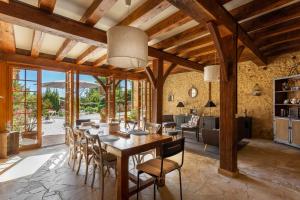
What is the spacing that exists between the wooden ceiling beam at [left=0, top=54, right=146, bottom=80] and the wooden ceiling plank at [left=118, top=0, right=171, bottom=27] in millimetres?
3024

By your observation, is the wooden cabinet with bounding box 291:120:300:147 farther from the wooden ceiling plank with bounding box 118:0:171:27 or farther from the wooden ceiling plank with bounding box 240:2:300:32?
the wooden ceiling plank with bounding box 118:0:171:27

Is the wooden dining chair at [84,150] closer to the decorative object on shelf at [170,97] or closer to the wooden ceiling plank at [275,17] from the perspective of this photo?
the wooden ceiling plank at [275,17]

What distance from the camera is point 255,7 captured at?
2684 millimetres

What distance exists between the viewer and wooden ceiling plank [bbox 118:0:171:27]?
7.93 feet

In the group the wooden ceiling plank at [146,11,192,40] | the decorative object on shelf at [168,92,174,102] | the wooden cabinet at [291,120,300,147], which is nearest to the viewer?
the wooden ceiling plank at [146,11,192,40]

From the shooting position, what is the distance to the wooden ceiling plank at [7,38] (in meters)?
2.92

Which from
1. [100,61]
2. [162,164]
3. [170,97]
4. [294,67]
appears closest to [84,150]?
[162,164]

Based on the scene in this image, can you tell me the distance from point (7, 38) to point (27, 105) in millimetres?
2003

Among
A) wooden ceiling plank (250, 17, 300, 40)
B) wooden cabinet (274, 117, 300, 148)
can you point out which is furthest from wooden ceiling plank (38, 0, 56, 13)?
wooden cabinet (274, 117, 300, 148)

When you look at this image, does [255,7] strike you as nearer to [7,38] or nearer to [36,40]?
[36,40]

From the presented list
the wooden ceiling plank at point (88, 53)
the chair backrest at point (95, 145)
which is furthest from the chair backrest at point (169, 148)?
the wooden ceiling plank at point (88, 53)

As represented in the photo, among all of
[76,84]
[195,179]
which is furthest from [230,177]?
[76,84]

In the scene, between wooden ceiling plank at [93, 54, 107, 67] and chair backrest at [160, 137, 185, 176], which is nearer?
chair backrest at [160, 137, 185, 176]

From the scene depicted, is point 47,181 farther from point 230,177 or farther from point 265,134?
point 265,134
